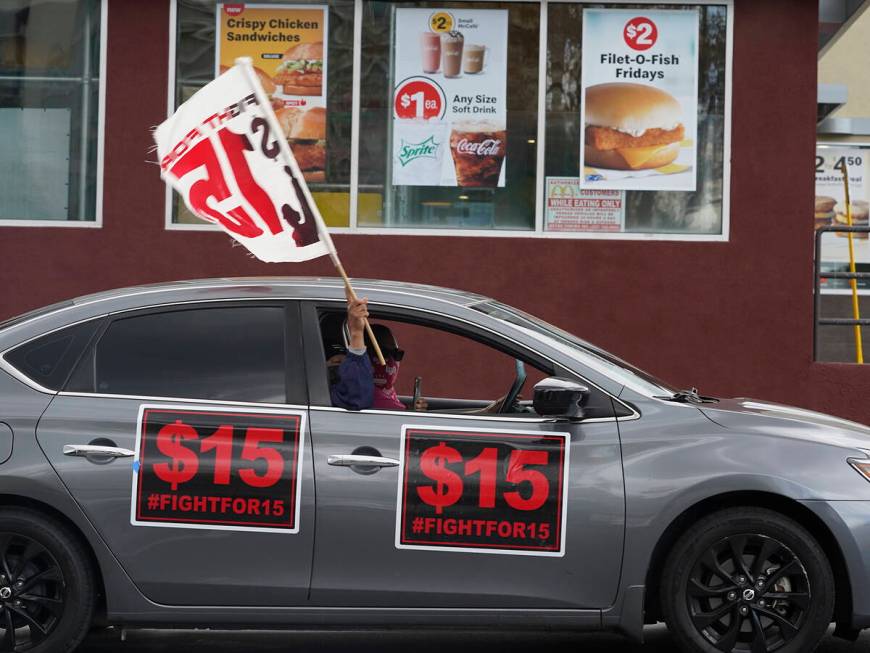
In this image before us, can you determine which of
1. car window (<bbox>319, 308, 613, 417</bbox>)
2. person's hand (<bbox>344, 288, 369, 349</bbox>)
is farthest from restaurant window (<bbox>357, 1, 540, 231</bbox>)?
person's hand (<bbox>344, 288, 369, 349</bbox>)

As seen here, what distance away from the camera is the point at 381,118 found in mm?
11289

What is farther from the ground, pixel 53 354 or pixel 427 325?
pixel 427 325

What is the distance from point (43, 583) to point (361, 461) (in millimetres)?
1378

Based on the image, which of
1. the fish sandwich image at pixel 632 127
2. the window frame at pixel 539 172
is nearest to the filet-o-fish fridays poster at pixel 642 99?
the fish sandwich image at pixel 632 127

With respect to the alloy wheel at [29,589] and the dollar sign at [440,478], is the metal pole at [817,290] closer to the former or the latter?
the dollar sign at [440,478]

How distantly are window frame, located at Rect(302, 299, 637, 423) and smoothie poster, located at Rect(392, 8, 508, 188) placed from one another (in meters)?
5.93

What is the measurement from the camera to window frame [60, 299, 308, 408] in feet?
17.1

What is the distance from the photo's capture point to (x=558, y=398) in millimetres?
5051

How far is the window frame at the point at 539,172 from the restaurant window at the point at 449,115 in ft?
0.17

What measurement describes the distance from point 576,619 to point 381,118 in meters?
7.01

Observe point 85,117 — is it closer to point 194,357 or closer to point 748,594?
point 194,357

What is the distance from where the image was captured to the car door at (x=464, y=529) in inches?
198

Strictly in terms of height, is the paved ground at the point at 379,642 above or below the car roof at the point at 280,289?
below

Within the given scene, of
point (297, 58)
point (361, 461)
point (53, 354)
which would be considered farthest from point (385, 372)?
point (297, 58)
